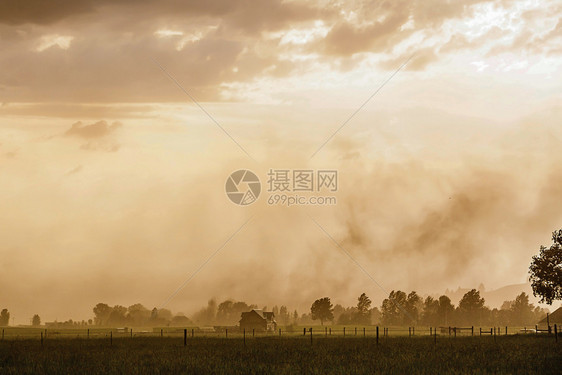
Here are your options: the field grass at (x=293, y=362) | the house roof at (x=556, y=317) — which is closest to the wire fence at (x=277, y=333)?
the field grass at (x=293, y=362)

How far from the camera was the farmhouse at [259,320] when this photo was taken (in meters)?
119

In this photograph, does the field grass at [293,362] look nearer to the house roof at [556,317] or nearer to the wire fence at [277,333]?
the wire fence at [277,333]

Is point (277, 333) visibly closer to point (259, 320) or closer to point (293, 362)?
point (259, 320)

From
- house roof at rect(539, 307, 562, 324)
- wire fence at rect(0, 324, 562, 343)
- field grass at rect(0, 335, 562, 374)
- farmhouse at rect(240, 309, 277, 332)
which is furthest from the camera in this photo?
house roof at rect(539, 307, 562, 324)

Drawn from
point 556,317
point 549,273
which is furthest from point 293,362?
point 556,317

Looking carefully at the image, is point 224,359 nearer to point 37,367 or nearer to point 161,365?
point 161,365

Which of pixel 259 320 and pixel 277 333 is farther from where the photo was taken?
pixel 259 320

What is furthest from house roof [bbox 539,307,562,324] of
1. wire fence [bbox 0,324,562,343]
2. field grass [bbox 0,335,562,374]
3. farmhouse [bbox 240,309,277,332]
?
field grass [bbox 0,335,562,374]

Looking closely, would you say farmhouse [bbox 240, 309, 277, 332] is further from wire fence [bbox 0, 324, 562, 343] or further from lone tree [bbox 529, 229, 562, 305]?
lone tree [bbox 529, 229, 562, 305]

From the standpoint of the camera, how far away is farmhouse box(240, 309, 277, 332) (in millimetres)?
119375

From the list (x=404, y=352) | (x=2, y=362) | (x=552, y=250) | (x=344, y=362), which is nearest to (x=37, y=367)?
(x=2, y=362)

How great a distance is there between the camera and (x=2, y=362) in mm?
35062

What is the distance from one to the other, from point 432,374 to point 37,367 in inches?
828

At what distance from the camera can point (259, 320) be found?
12019cm
